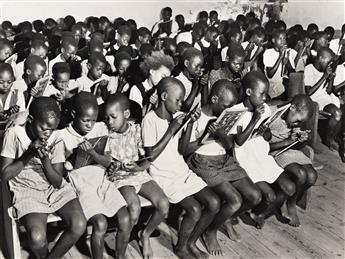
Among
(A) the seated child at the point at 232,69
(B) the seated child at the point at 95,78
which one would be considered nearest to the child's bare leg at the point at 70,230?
(B) the seated child at the point at 95,78

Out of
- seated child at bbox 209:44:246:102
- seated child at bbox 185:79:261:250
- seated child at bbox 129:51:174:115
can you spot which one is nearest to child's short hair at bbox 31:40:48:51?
seated child at bbox 129:51:174:115

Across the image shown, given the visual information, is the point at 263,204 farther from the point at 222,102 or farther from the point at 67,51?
the point at 67,51

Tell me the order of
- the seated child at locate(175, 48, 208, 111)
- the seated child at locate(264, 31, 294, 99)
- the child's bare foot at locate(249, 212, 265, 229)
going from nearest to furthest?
the child's bare foot at locate(249, 212, 265, 229)
the seated child at locate(175, 48, 208, 111)
the seated child at locate(264, 31, 294, 99)

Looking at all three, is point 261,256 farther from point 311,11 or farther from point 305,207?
point 311,11

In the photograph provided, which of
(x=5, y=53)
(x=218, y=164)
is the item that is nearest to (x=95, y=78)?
(x=5, y=53)

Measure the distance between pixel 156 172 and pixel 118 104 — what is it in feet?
1.65

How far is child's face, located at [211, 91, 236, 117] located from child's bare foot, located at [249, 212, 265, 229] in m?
0.81

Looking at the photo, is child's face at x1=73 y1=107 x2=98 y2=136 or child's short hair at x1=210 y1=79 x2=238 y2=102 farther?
child's short hair at x1=210 y1=79 x2=238 y2=102

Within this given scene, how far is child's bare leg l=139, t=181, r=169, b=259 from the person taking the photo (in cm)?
280

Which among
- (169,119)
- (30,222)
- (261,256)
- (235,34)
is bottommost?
(261,256)

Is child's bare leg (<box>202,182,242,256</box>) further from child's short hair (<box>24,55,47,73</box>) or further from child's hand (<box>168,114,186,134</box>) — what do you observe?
child's short hair (<box>24,55,47,73</box>)

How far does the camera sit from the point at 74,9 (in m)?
7.95

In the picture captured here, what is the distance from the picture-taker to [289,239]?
10.5ft

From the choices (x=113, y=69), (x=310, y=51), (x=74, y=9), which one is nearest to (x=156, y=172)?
(x=113, y=69)
